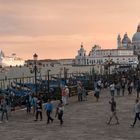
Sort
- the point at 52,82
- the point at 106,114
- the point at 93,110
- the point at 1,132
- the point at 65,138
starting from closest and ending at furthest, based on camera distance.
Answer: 1. the point at 65,138
2. the point at 1,132
3. the point at 106,114
4. the point at 93,110
5. the point at 52,82

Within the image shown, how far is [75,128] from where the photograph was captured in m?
21.6

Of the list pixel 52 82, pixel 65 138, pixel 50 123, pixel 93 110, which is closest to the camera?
pixel 65 138

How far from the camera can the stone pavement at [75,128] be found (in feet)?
63.5

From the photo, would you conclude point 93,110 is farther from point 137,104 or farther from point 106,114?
point 137,104

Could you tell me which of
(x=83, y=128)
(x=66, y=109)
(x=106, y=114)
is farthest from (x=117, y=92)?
(x=83, y=128)

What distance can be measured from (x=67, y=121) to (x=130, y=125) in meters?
3.46

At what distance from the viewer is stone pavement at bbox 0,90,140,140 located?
19359 mm

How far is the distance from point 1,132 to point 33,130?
135 cm

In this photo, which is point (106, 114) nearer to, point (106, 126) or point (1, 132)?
point (106, 126)

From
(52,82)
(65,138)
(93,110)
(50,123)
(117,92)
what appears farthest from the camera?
(52,82)

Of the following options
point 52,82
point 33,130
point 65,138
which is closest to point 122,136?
point 65,138

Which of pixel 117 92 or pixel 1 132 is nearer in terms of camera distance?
pixel 1 132

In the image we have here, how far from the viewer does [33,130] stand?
21.2m

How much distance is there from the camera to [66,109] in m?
30.1
